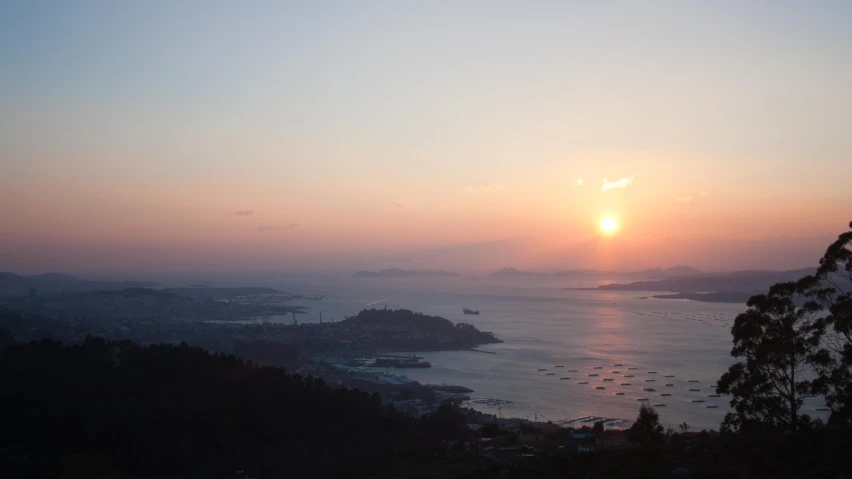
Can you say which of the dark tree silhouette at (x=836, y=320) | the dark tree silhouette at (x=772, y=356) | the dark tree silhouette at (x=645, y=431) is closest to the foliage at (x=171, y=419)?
the dark tree silhouette at (x=645, y=431)

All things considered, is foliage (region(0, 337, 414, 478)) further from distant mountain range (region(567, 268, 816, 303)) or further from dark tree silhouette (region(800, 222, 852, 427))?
distant mountain range (region(567, 268, 816, 303))

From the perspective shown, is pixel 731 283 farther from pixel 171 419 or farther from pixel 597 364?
pixel 171 419

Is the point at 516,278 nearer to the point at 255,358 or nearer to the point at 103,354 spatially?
the point at 255,358

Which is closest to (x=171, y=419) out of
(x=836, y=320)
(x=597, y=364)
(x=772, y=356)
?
(x=772, y=356)

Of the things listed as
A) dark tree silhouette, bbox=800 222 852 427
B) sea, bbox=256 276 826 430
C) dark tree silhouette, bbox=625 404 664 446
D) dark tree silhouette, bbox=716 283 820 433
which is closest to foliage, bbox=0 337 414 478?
dark tree silhouette, bbox=625 404 664 446

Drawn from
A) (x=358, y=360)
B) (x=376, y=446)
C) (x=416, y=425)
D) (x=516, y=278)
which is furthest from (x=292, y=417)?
(x=516, y=278)

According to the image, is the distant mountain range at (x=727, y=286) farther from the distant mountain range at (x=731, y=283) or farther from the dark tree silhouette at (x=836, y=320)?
the dark tree silhouette at (x=836, y=320)

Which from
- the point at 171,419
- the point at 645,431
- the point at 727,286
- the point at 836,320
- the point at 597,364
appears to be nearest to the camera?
the point at 836,320
